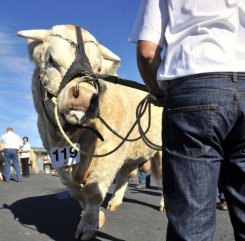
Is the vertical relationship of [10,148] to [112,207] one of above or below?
above

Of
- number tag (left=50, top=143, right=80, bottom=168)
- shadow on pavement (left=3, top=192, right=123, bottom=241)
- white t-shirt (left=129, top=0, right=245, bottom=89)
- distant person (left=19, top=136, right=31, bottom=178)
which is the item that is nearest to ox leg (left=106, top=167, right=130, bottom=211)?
shadow on pavement (left=3, top=192, right=123, bottom=241)

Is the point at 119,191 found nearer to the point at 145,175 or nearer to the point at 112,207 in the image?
the point at 112,207

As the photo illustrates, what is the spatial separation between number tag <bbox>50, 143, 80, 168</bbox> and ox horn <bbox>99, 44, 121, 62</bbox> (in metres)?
1.36

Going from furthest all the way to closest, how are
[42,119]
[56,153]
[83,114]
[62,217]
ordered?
[62,217], [42,119], [56,153], [83,114]

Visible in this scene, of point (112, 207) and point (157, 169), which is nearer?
point (112, 207)

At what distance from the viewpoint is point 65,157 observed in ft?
15.9

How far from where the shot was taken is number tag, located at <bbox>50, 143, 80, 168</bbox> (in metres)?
4.82

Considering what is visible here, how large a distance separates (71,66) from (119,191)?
151 inches

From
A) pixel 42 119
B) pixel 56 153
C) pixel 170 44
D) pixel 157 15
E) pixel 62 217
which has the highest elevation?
pixel 157 15

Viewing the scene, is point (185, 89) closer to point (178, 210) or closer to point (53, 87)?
point (178, 210)

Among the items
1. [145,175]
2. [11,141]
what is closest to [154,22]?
[145,175]

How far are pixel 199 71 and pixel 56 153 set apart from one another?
11.1 feet

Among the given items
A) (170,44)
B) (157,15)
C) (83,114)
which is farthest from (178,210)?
(83,114)

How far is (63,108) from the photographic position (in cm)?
404
